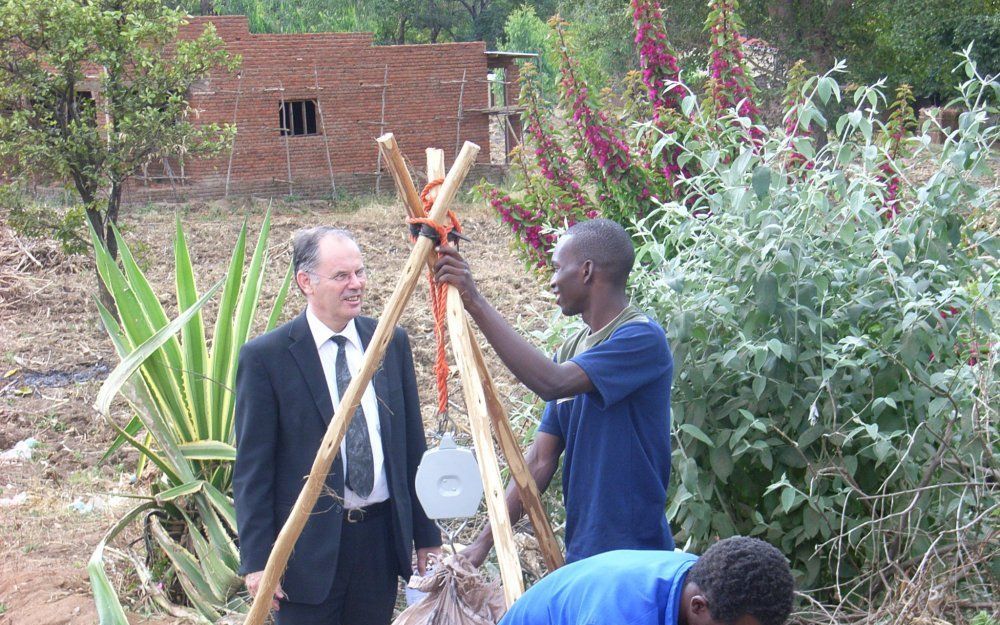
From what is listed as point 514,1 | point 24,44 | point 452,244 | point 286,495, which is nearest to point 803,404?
point 452,244

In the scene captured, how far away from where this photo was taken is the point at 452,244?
2.84m

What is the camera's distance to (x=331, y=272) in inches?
117

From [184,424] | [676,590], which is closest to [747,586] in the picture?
[676,590]

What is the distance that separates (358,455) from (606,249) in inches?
37.9

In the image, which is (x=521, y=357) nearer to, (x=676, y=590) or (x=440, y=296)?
(x=440, y=296)

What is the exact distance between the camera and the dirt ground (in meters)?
5.45

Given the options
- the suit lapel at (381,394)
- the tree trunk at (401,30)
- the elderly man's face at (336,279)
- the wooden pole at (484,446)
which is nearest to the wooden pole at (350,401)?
the wooden pole at (484,446)

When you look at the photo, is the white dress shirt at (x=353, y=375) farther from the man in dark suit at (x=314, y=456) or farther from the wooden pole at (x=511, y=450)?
the wooden pole at (x=511, y=450)

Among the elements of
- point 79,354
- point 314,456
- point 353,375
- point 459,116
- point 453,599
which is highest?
point 353,375

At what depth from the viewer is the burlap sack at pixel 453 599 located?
2607mm

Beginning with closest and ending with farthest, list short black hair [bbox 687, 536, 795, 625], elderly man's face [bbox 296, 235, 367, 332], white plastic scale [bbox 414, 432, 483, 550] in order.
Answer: short black hair [bbox 687, 536, 795, 625], white plastic scale [bbox 414, 432, 483, 550], elderly man's face [bbox 296, 235, 367, 332]

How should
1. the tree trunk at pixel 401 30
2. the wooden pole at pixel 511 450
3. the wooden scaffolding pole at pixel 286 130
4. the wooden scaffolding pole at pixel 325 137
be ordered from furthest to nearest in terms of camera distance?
the tree trunk at pixel 401 30 → the wooden scaffolding pole at pixel 325 137 → the wooden scaffolding pole at pixel 286 130 → the wooden pole at pixel 511 450

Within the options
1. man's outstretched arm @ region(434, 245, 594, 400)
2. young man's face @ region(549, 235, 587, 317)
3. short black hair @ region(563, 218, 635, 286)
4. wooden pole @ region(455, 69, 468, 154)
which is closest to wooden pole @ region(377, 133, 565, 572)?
man's outstretched arm @ region(434, 245, 594, 400)

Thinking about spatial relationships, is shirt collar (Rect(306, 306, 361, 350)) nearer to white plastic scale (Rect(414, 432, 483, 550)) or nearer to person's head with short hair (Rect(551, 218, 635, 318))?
white plastic scale (Rect(414, 432, 483, 550))
